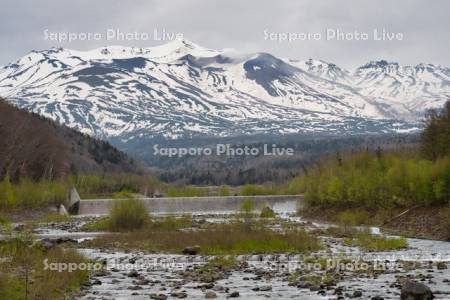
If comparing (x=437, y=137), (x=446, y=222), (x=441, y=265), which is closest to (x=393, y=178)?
(x=437, y=137)

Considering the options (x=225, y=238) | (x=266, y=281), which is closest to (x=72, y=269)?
(x=266, y=281)

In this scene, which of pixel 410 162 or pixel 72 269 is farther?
pixel 410 162

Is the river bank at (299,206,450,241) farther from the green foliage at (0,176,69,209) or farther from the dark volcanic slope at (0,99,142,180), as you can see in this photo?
the dark volcanic slope at (0,99,142,180)

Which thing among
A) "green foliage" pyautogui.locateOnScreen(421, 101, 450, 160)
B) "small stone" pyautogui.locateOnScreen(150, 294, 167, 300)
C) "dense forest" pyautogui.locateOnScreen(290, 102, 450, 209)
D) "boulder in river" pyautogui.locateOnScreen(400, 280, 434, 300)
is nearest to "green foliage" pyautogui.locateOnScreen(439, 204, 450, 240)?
"dense forest" pyautogui.locateOnScreen(290, 102, 450, 209)

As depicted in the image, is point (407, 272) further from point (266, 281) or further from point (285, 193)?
point (285, 193)

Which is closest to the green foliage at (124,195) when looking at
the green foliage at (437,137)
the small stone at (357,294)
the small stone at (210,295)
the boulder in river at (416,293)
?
the green foliage at (437,137)

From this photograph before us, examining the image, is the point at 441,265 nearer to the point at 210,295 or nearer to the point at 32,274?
the point at 210,295

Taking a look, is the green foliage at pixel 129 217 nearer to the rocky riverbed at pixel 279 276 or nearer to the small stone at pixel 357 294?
the rocky riverbed at pixel 279 276
